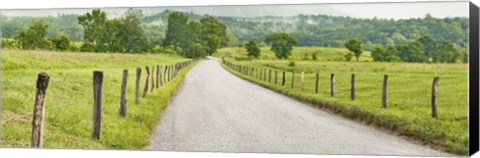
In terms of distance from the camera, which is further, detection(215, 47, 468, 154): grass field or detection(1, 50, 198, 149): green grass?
detection(1, 50, 198, 149): green grass

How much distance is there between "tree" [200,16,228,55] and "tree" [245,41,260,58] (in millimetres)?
574

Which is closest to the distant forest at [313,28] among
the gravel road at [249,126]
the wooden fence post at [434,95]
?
the wooden fence post at [434,95]

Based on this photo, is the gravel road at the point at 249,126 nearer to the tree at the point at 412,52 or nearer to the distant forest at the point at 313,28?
the distant forest at the point at 313,28

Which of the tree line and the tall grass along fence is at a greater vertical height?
the tree line

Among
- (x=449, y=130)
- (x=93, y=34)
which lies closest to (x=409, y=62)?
(x=449, y=130)

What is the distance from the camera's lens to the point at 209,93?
1641 cm

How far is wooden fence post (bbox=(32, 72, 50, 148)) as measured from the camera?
1062cm

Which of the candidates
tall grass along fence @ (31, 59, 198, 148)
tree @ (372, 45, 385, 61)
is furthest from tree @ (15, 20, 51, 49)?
tree @ (372, 45, 385, 61)

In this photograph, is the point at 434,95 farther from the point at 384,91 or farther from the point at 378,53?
the point at 378,53

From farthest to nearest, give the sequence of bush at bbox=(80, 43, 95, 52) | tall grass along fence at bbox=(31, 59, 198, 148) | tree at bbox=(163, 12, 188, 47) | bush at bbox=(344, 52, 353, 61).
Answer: bush at bbox=(80, 43, 95, 52) < tree at bbox=(163, 12, 188, 47) < bush at bbox=(344, 52, 353, 61) < tall grass along fence at bbox=(31, 59, 198, 148)

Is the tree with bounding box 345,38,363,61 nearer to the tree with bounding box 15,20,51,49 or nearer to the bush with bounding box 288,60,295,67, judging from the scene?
the bush with bounding box 288,60,295,67

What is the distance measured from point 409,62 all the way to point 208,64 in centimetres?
428

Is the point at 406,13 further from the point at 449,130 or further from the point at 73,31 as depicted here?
the point at 73,31

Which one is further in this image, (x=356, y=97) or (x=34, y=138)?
(x=356, y=97)
